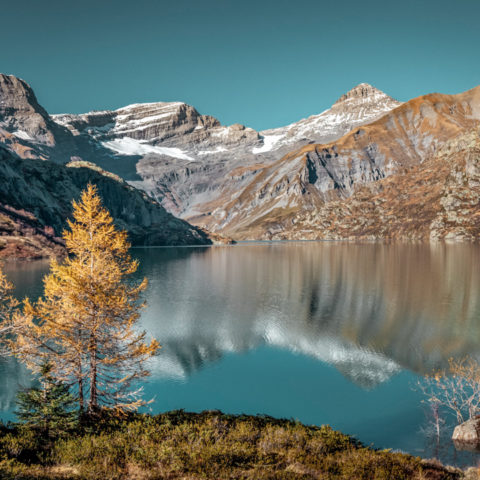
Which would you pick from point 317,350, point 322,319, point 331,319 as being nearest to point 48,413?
point 317,350

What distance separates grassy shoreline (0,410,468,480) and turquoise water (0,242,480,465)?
9.85 meters

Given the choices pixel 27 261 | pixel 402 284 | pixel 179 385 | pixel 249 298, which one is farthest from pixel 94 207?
pixel 27 261

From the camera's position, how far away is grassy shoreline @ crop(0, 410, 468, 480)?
42.3 feet

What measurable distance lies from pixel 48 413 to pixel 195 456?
29.4 ft

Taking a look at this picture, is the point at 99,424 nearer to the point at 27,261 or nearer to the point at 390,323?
the point at 390,323

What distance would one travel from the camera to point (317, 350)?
42719mm

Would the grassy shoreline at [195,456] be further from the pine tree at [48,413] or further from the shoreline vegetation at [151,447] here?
the pine tree at [48,413]

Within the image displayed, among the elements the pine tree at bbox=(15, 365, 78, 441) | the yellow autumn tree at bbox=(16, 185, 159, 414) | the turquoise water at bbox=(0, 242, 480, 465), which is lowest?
the turquoise water at bbox=(0, 242, 480, 465)

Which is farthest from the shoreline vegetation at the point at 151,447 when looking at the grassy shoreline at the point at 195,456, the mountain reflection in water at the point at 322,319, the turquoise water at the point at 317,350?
the mountain reflection in water at the point at 322,319

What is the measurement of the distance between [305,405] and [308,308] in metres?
36.1

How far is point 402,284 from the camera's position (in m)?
85.5

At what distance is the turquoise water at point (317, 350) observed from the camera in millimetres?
28500

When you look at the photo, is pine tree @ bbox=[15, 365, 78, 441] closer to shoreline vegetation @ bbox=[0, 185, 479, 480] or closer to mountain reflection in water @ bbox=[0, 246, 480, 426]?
shoreline vegetation @ bbox=[0, 185, 479, 480]

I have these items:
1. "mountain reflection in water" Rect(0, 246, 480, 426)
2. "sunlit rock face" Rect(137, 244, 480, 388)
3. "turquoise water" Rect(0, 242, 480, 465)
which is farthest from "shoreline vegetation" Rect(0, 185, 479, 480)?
"sunlit rock face" Rect(137, 244, 480, 388)
